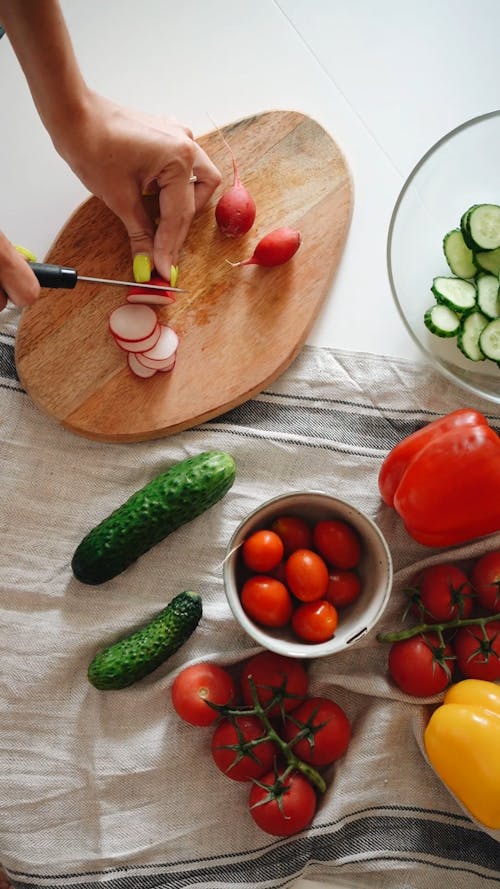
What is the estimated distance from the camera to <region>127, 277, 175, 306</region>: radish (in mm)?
1324

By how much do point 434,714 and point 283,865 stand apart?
33 cm

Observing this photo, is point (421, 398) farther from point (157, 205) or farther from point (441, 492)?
point (157, 205)

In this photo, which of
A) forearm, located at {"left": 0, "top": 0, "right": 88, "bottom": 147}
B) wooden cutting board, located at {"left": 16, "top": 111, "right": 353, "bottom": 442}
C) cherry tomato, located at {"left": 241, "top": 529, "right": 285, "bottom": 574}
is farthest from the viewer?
wooden cutting board, located at {"left": 16, "top": 111, "right": 353, "bottom": 442}

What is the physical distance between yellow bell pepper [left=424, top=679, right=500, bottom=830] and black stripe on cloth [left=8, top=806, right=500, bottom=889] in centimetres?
8

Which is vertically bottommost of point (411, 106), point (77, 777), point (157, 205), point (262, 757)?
point (262, 757)

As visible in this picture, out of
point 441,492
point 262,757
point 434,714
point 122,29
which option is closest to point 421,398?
point 441,492

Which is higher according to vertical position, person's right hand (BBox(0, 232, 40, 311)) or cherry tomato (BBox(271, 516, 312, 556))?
person's right hand (BBox(0, 232, 40, 311))

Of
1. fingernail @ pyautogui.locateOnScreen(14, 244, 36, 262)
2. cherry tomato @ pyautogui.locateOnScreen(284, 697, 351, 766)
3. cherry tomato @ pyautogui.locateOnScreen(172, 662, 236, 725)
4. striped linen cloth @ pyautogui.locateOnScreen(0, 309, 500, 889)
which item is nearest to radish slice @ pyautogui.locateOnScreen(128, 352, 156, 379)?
striped linen cloth @ pyautogui.locateOnScreen(0, 309, 500, 889)

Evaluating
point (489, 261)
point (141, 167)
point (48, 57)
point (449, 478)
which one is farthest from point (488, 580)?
point (48, 57)

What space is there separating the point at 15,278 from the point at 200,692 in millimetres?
664

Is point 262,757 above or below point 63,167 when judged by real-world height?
below

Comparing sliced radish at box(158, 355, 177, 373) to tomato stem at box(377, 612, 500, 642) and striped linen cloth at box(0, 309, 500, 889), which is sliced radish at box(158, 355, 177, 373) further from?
tomato stem at box(377, 612, 500, 642)

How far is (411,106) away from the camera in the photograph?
144cm

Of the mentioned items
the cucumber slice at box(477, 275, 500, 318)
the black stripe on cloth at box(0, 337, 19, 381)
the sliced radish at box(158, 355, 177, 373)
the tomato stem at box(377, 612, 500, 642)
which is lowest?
the tomato stem at box(377, 612, 500, 642)
